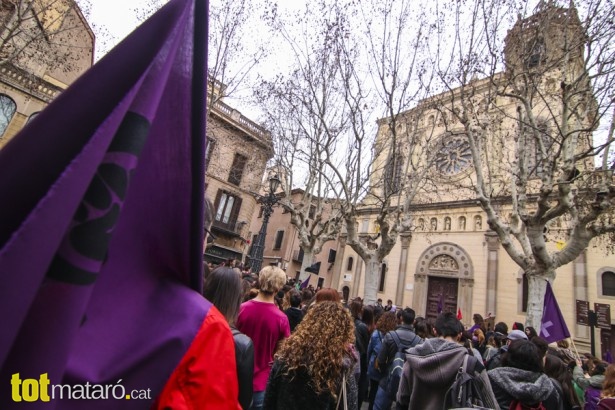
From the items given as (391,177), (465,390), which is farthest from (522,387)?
(391,177)

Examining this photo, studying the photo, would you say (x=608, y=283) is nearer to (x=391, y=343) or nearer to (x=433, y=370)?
(x=391, y=343)

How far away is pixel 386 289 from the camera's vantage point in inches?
915

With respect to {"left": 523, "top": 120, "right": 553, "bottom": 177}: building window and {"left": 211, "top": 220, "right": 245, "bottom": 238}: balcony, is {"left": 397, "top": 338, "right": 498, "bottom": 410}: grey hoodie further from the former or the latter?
{"left": 211, "top": 220, "right": 245, "bottom": 238}: balcony

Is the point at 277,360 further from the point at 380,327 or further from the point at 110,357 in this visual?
the point at 380,327

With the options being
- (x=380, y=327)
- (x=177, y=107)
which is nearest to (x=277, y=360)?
(x=177, y=107)

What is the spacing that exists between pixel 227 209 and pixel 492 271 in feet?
58.6

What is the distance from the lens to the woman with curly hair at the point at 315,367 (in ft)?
8.63

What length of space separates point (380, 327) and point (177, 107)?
16.9 feet

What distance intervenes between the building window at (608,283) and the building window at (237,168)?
2213cm

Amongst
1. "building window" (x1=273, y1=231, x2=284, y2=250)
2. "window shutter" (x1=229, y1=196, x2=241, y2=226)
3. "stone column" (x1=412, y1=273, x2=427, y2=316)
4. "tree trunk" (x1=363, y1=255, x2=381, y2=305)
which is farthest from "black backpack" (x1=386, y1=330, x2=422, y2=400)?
"building window" (x1=273, y1=231, x2=284, y2=250)

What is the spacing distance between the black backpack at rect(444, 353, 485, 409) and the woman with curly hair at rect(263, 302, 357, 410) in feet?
3.42

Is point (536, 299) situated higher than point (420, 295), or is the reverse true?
point (536, 299)

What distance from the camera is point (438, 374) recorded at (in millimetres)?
3350

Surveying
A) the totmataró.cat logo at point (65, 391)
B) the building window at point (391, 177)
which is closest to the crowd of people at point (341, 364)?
the totmataró.cat logo at point (65, 391)
